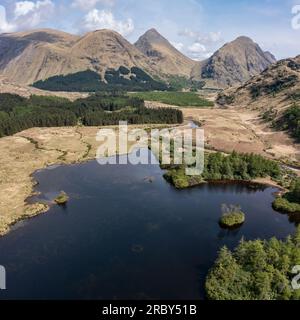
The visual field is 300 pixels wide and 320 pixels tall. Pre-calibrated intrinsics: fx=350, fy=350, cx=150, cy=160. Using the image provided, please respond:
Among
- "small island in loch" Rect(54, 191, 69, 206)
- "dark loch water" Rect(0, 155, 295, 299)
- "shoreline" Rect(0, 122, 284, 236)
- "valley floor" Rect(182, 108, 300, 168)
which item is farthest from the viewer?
"valley floor" Rect(182, 108, 300, 168)

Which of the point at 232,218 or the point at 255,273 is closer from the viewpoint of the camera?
the point at 255,273

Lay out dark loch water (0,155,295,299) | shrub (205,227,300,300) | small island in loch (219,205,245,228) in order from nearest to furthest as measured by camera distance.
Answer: shrub (205,227,300,300) → dark loch water (0,155,295,299) → small island in loch (219,205,245,228)

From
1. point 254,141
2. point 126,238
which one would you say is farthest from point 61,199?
point 254,141

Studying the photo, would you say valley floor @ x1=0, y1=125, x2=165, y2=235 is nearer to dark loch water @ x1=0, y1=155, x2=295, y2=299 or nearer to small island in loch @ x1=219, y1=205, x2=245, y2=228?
dark loch water @ x1=0, y1=155, x2=295, y2=299

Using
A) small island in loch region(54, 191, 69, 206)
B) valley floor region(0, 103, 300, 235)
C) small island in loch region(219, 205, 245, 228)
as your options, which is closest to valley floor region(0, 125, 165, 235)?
valley floor region(0, 103, 300, 235)

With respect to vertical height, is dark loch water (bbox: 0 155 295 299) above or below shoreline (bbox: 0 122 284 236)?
below

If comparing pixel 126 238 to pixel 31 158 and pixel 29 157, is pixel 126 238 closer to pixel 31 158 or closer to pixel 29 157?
pixel 31 158

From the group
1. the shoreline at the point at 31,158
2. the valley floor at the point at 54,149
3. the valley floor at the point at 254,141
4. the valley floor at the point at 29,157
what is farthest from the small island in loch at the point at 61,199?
the valley floor at the point at 254,141

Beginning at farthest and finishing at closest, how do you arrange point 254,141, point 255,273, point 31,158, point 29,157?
point 254,141 → point 29,157 → point 31,158 → point 255,273

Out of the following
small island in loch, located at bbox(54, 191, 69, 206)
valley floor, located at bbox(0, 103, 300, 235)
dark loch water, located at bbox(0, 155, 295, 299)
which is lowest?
dark loch water, located at bbox(0, 155, 295, 299)
